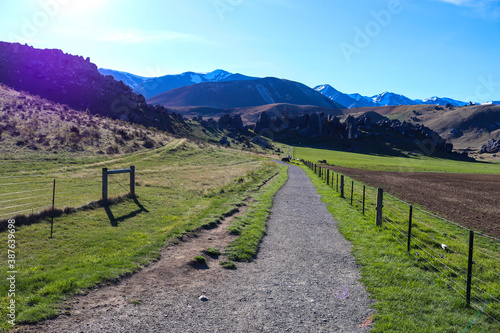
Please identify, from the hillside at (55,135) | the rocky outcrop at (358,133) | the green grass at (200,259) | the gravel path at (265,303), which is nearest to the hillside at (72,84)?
the hillside at (55,135)

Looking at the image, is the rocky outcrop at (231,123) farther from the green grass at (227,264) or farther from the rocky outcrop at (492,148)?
the green grass at (227,264)

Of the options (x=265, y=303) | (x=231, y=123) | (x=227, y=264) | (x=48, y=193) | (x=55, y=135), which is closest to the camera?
(x=265, y=303)

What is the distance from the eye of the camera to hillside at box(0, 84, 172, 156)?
4066 centimetres

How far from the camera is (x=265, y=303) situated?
729 cm

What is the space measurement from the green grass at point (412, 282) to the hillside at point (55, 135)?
40345mm

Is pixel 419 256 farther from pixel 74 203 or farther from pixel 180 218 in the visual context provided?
pixel 74 203

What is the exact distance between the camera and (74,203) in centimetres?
1705

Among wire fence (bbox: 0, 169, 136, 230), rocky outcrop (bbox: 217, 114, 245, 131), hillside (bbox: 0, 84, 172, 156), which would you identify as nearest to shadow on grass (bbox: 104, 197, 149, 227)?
wire fence (bbox: 0, 169, 136, 230)

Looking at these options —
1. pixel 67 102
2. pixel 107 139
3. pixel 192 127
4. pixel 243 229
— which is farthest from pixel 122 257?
pixel 192 127

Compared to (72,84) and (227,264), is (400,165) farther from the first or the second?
(72,84)

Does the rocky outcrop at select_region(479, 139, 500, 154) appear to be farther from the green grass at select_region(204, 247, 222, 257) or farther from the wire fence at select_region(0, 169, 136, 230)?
the green grass at select_region(204, 247, 222, 257)

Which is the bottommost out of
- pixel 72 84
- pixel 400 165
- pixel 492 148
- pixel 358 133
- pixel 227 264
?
pixel 227 264

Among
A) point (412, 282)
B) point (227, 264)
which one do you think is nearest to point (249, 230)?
point (227, 264)

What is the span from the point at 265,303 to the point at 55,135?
51.6 m
